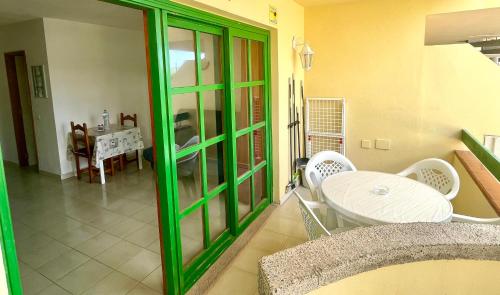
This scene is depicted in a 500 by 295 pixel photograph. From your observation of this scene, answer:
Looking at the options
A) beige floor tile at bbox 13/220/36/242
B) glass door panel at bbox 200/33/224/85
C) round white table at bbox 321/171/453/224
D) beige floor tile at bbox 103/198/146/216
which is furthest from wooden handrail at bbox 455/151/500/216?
beige floor tile at bbox 13/220/36/242

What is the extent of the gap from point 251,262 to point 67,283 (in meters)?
1.50

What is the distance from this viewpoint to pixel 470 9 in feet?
10.7

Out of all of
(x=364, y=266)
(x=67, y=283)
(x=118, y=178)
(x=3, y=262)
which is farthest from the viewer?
(x=118, y=178)

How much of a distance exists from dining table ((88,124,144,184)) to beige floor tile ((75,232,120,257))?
1.79 m

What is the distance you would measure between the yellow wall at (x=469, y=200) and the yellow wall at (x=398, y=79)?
1.33ft

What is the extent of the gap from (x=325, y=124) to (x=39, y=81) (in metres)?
4.58

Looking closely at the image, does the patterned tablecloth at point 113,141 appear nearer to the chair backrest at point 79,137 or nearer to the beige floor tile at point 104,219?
the chair backrest at point 79,137

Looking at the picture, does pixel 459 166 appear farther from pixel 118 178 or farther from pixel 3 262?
pixel 118 178

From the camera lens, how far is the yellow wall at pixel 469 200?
2625 millimetres

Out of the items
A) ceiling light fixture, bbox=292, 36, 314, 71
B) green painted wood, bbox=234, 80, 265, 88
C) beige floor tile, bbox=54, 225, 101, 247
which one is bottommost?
beige floor tile, bbox=54, 225, 101, 247

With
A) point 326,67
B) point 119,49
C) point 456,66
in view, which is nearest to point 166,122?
point 326,67

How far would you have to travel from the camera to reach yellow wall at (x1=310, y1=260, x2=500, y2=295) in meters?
0.97

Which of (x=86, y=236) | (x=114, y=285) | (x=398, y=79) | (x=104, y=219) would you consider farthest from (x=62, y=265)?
(x=398, y=79)

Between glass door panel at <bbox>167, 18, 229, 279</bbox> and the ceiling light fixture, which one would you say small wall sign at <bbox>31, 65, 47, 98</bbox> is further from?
the ceiling light fixture
